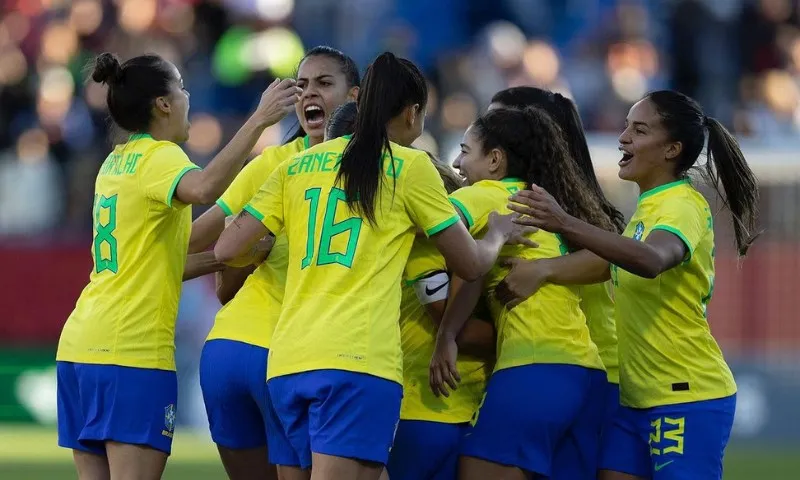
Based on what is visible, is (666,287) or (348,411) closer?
(348,411)

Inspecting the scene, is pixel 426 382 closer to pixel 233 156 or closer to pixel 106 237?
pixel 233 156

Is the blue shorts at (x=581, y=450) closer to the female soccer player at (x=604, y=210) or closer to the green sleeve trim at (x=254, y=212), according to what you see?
the female soccer player at (x=604, y=210)

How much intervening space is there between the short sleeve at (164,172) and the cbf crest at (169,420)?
2.98ft

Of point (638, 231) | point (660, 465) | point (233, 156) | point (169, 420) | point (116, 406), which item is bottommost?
point (660, 465)

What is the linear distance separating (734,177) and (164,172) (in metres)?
2.57

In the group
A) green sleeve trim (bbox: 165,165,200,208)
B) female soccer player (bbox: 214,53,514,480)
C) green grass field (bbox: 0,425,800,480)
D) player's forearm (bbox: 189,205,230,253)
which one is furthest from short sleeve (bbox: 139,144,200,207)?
green grass field (bbox: 0,425,800,480)

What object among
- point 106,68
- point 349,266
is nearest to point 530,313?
point 349,266

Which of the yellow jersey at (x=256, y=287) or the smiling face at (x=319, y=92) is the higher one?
the smiling face at (x=319, y=92)

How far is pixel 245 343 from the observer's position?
6262 millimetres

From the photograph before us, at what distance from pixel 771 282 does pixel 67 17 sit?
8398 mm

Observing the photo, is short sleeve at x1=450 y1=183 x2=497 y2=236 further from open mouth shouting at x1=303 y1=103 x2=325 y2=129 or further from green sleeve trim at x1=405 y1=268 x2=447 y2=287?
open mouth shouting at x1=303 y1=103 x2=325 y2=129

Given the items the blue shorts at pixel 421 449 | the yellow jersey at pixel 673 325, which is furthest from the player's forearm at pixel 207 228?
the yellow jersey at pixel 673 325

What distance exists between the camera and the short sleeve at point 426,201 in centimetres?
545

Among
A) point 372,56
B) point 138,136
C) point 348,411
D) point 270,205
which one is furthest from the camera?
point 372,56
